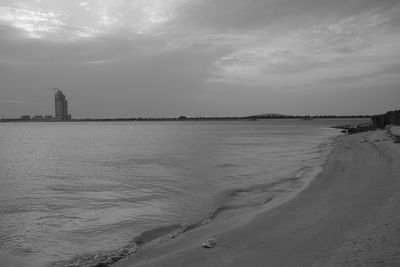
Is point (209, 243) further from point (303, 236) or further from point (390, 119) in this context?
point (390, 119)

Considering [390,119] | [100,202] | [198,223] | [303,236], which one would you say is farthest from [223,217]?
[390,119]

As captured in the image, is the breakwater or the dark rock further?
the breakwater

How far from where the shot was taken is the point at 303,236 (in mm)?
7438

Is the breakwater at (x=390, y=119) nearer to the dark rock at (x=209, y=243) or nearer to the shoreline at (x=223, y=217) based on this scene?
the shoreline at (x=223, y=217)

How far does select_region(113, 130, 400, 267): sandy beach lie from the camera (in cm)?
617

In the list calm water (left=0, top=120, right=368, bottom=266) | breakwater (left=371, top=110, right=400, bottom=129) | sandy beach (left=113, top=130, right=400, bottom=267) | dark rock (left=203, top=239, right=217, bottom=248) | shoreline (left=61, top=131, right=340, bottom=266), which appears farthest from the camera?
breakwater (left=371, top=110, right=400, bottom=129)

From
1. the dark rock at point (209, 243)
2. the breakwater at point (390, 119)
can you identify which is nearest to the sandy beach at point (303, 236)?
the dark rock at point (209, 243)

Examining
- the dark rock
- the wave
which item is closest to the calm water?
the wave

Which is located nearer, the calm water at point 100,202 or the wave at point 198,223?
the wave at point 198,223

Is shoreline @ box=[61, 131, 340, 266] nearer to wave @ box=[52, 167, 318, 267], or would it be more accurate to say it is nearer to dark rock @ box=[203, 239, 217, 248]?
wave @ box=[52, 167, 318, 267]

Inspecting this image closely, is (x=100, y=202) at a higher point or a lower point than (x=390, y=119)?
lower

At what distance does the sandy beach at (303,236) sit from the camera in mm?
6168

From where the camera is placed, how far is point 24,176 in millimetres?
21250

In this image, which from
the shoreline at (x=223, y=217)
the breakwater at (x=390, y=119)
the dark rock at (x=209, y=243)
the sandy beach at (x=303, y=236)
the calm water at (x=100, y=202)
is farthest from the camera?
the breakwater at (x=390, y=119)
